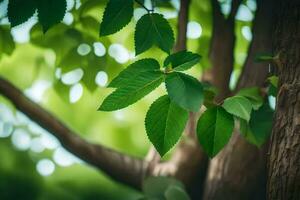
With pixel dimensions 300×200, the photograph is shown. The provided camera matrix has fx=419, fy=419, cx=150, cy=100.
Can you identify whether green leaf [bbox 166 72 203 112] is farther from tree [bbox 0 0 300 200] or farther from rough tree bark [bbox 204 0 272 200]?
rough tree bark [bbox 204 0 272 200]

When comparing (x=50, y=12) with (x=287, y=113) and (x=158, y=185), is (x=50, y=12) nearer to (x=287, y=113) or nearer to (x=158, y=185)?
(x=287, y=113)

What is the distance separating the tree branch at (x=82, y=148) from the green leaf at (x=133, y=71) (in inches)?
41.3

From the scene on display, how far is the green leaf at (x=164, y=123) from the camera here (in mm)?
752

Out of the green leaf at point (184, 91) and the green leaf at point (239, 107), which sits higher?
the green leaf at point (184, 91)

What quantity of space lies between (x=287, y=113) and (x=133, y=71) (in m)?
0.34

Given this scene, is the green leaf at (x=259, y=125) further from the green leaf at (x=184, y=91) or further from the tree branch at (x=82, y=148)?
the tree branch at (x=82, y=148)

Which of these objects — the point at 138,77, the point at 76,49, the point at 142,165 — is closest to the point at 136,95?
the point at 138,77

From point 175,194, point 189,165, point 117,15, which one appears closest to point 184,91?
point 117,15

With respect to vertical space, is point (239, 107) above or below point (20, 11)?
below

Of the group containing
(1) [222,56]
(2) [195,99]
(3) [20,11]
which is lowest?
(1) [222,56]

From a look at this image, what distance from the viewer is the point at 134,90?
0.73 m

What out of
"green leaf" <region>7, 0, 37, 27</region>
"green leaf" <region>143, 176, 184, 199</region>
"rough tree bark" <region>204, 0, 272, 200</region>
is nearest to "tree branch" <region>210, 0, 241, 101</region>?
"rough tree bark" <region>204, 0, 272, 200</region>

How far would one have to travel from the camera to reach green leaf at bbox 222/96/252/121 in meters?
0.77

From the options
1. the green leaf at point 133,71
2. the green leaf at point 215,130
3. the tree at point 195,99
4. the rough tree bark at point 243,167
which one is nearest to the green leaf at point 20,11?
the tree at point 195,99
